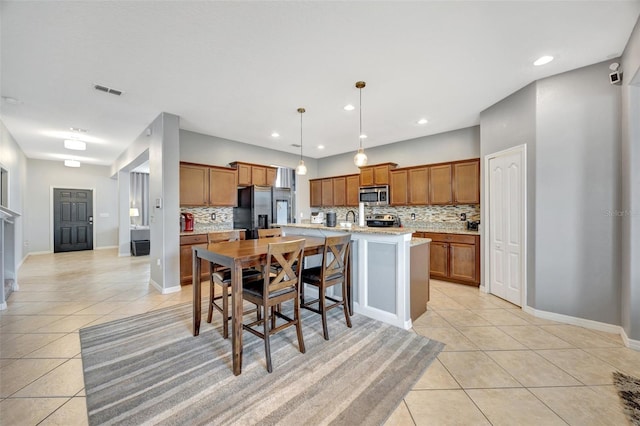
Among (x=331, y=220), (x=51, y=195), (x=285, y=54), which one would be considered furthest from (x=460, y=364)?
(x=51, y=195)

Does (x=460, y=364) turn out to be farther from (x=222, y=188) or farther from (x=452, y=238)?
(x=222, y=188)

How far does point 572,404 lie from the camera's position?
5.49 feet

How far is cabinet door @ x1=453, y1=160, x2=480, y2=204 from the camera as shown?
174 inches

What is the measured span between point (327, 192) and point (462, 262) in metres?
3.64

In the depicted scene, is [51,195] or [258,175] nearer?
[258,175]

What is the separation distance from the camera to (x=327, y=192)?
682cm

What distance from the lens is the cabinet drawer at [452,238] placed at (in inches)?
165

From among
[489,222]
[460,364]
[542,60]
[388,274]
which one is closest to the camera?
[460,364]

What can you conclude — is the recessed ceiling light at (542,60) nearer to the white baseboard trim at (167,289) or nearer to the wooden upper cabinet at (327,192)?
the wooden upper cabinet at (327,192)

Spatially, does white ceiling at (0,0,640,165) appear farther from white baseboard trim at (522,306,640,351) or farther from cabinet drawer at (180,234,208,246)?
white baseboard trim at (522,306,640,351)

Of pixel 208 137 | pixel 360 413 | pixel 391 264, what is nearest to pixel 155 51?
pixel 208 137

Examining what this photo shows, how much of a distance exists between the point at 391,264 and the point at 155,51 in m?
3.23

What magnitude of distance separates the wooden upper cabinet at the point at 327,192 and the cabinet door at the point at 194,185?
120 inches

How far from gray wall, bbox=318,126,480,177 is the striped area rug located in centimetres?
378
